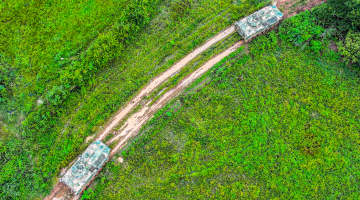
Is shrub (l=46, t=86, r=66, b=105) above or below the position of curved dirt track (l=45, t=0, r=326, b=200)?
above

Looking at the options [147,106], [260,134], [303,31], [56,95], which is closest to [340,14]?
[303,31]

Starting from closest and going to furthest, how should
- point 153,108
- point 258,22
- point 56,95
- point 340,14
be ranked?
point 56,95 < point 340,14 < point 153,108 < point 258,22

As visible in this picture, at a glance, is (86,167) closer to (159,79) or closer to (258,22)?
(159,79)

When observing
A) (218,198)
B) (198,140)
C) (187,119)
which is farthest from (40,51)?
(218,198)

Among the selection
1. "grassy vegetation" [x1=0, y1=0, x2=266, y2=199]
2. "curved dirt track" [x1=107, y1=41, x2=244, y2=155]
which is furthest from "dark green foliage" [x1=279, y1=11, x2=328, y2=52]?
"curved dirt track" [x1=107, y1=41, x2=244, y2=155]

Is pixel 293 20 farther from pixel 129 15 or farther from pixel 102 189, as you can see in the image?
pixel 102 189

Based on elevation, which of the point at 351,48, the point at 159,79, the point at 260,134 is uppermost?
the point at 159,79

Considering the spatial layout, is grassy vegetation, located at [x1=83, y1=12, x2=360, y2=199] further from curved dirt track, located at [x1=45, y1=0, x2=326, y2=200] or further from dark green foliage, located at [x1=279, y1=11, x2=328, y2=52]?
curved dirt track, located at [x1=45, y1=0, x2=326, y2=200]
